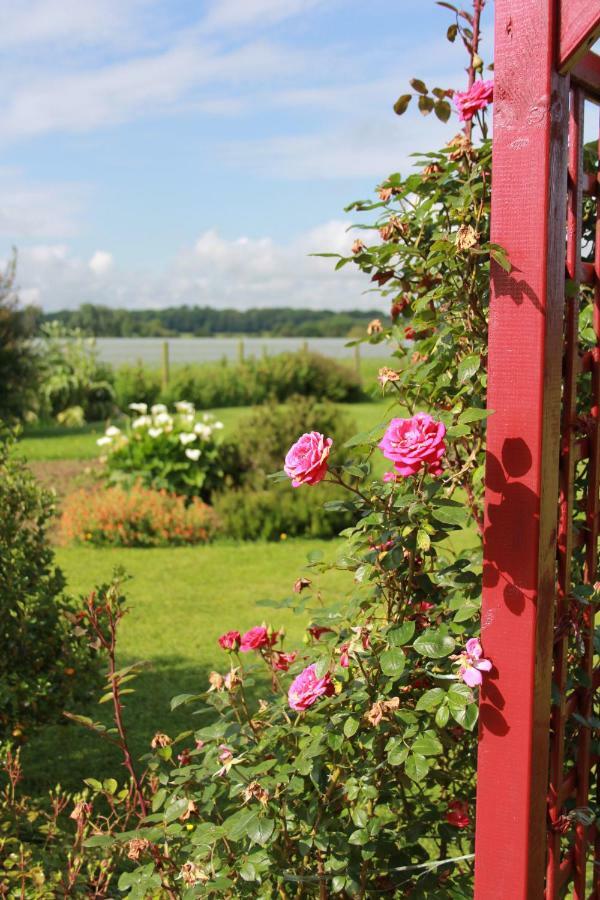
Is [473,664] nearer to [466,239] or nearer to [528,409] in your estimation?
[528,409]

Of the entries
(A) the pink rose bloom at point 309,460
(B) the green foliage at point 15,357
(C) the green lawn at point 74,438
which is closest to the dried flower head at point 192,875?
(A) the pink rose bloom at point 309,460

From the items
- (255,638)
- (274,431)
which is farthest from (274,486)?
(255,638)

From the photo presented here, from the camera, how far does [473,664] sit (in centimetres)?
168

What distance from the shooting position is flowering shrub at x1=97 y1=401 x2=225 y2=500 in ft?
28.6

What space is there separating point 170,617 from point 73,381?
12.3 metres

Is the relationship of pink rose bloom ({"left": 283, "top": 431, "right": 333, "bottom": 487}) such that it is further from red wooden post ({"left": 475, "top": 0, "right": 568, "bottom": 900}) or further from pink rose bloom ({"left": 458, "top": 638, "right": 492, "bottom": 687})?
pink rose bloom ({"left": 458, "top": 638, "right": 492, "bottom": 687})

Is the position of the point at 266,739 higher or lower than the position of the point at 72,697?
higher

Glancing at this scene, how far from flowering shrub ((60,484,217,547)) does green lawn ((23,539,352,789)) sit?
232mm

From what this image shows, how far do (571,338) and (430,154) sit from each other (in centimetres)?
63

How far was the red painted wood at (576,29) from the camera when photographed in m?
1.55

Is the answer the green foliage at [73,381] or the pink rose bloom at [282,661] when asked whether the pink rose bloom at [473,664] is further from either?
the green foliage at [73,381]

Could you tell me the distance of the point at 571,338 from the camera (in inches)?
69.4

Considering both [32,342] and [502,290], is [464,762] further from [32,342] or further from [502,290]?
[32,342]

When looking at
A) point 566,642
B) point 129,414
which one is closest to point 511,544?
point 566,642
